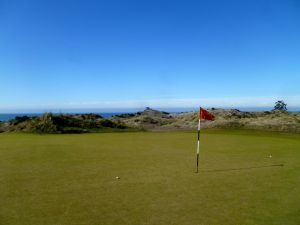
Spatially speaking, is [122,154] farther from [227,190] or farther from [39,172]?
[227,190]

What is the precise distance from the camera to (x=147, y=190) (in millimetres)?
8781

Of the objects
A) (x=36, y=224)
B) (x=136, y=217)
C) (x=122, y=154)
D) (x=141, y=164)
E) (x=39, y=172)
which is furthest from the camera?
(x=122, y=154)

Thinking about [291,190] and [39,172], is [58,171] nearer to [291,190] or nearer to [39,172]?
[39,172]

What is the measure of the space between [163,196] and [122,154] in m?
7.31

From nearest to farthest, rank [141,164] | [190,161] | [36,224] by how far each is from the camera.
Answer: [36,224]
[141,164]
[190,161]

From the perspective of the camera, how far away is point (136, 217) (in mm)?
6727

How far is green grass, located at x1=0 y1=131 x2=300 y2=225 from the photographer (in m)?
6.75

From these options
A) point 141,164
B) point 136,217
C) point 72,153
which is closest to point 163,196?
point 136,217

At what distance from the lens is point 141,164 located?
41.7 ft

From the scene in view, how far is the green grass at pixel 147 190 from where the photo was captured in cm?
675

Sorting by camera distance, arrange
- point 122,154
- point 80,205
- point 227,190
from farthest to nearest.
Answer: point 122,154 → point 227,190 → point 80,205

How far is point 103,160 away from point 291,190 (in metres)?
7.60

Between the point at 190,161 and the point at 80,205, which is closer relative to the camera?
the point at 80,205

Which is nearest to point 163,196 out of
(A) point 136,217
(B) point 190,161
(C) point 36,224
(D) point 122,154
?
(A) point 136,217
